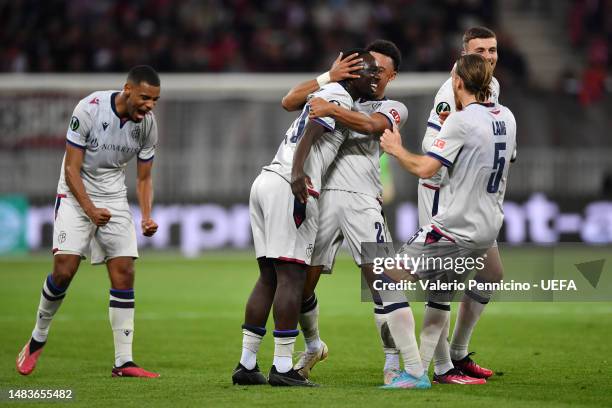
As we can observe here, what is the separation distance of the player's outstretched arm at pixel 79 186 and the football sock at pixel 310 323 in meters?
1.66

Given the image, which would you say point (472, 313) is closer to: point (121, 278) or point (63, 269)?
point (121, 278)

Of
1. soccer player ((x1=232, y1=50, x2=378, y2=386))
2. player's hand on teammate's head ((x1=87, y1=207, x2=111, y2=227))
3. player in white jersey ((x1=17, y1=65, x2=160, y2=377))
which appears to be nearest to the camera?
soccer player ((x1=232, y1=50, x2=378, y2=386))

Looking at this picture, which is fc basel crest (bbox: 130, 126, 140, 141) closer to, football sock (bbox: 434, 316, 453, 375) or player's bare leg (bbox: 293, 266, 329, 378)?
player's bare leg (bbox: 293, 266, 329, 378)

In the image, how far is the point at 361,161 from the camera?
7.92m

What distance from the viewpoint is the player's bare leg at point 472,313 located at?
27.4 feet

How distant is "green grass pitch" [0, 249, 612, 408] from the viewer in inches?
285

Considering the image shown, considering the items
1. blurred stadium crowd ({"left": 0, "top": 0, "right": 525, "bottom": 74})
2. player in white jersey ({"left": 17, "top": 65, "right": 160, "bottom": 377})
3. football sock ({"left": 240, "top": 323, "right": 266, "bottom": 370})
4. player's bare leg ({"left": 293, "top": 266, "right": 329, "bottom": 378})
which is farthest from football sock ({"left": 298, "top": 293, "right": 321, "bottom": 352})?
blurred stadium crowd ({"left": 0, "top": 0, "right": 525, "bottom": 74})

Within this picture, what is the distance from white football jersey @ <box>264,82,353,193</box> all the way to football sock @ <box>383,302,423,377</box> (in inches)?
38.5

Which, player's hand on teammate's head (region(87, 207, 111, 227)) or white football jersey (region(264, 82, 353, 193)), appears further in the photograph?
player's hand on teammate's head (region(87, 207, 111, 227))

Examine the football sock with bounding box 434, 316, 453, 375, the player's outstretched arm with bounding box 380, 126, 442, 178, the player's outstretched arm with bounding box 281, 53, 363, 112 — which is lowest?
the football sock with bounding box 434, 316, 453, 375

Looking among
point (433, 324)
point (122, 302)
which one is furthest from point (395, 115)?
point (122, 302)

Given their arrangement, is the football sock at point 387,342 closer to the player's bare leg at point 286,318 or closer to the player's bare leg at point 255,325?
the player's bare leg at point 286,318

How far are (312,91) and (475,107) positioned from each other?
1.25m

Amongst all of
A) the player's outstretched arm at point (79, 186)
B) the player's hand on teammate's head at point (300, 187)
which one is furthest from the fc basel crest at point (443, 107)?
the player's outstretched arm at point (79, 186)
